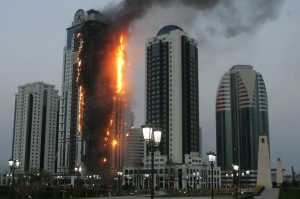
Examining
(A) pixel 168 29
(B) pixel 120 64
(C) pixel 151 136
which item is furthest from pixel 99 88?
(A) pixel 168 29

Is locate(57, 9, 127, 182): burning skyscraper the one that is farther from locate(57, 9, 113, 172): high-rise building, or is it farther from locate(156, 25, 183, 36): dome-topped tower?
locate(156, 25, 183, 36): dome-topped tower

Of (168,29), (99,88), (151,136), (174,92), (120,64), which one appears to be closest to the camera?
(151,136)

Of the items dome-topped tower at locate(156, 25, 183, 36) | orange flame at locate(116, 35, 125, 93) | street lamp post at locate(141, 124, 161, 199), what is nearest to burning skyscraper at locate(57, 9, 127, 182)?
orange flame at locate(116, 35, 125, 93)

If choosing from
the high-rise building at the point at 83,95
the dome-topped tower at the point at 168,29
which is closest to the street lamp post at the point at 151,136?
the high-rise building at the point at 83,95

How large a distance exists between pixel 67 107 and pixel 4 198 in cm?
14688

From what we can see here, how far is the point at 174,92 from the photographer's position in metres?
176

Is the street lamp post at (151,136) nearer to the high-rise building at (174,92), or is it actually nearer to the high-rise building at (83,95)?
the high-rise building at (83,95)

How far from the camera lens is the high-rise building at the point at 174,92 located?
172 m

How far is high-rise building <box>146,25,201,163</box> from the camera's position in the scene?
172 m

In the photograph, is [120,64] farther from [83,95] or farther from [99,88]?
[83,95]

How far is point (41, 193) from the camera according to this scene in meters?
50.7

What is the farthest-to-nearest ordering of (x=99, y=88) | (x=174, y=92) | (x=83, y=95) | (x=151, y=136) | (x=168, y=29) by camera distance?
(x=168, y=29) < (x=174, y=92) < (x=83, y=95) < (x=99, y=88) < (x=151, y=136)

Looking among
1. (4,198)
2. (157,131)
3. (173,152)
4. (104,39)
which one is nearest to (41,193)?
(4,198)

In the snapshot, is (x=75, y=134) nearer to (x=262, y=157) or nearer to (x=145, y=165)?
(x=145, y=165)
